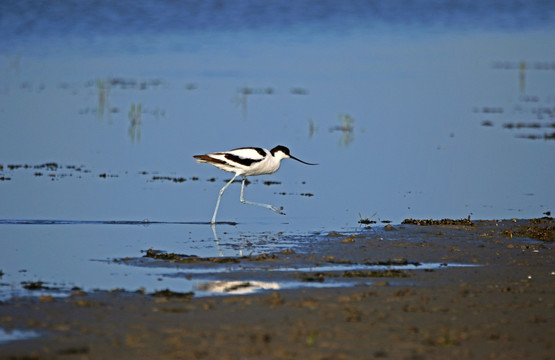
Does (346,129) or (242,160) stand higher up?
(346,129)

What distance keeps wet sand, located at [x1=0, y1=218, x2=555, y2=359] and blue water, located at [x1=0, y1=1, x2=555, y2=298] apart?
135 centimetres

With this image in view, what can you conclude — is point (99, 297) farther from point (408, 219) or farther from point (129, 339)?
point (408, 219)

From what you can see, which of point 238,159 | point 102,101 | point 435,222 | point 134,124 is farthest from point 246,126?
point 435,222

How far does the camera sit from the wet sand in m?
7.39

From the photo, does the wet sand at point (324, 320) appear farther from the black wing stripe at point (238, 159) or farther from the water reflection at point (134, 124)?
the water reflection at point (134, 124)

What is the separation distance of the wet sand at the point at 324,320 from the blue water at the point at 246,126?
135 centimetres

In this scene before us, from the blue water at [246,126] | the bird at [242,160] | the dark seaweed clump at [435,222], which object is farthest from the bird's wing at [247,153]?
the dark seaweed clump at [435,222]

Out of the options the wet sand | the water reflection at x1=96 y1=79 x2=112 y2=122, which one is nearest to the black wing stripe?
the wet sand

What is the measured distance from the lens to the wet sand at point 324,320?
7387mm

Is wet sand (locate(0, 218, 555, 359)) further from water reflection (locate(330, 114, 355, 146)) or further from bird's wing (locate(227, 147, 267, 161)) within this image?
water reflection (locate(330, 114, 355, 146))

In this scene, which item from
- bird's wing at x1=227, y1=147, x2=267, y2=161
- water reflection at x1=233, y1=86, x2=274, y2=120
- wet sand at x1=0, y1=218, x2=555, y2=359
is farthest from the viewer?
water reflection at x1=233, y1=86, x2=274, y2=120

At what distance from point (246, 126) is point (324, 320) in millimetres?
14655

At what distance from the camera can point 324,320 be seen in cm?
832

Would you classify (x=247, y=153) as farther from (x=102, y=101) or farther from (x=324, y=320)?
(x=102, y=101)
